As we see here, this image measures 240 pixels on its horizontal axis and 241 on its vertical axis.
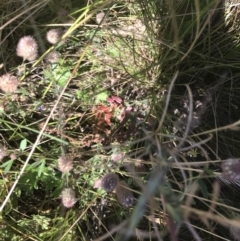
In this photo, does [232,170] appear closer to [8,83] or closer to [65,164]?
[65,164]

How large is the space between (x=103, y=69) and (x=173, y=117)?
22 cm

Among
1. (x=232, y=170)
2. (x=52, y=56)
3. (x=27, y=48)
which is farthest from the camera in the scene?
(x=52, y=56)

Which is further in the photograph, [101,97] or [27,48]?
[101,97]

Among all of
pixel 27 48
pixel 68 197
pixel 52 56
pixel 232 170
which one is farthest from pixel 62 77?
pixel 232 170

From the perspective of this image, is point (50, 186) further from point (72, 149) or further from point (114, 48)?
point (114, 48)

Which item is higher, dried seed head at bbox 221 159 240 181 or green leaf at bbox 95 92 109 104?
green leaf at bbox 95 92 109 104

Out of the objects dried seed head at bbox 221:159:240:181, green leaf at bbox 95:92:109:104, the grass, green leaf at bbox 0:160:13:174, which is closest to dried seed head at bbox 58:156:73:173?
the grass

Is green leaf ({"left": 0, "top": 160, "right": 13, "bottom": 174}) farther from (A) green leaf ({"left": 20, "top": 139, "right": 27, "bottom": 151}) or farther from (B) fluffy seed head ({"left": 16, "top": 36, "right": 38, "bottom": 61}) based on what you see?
(B) fluffy seed head ({"left": 16, "top": 36, "right": 38, "bottom": 61})

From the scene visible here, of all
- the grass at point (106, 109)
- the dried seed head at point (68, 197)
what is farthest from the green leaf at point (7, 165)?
the dried seed head at point (68, 197)

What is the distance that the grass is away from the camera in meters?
1.15

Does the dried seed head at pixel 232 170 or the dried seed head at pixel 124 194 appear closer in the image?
the dried seed head at pixel 232 170

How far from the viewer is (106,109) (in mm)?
1244

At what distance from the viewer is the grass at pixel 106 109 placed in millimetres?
1150

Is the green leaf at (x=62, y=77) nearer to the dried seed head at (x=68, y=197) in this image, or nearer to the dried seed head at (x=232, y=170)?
the dried seed head at (x=68, y=197)
